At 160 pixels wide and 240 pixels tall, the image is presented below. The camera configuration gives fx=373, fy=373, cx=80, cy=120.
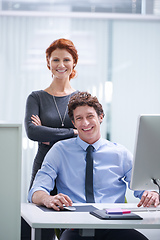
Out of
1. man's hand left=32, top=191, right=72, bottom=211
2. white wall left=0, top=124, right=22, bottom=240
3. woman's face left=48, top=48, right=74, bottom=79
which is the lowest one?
man's hand left=32, top=191, right=72, bottom=211

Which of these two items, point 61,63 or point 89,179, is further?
point 61,63

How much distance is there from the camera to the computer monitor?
1640 millimetres

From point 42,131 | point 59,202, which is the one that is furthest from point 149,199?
point 42,131

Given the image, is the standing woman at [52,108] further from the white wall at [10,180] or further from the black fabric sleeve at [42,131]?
the white wall at [10,180]

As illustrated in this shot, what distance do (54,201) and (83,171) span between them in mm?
426

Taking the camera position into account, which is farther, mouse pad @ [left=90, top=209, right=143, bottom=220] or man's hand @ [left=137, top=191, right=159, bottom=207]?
man's hand @ [left=137, top=191, right=159, bottom=207]

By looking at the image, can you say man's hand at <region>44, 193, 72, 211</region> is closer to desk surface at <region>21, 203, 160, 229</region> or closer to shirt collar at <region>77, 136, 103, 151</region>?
desk surface at <region>21, 203, 160, 229</region>

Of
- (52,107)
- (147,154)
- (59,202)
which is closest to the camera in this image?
(147,154)

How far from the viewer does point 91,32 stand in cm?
517

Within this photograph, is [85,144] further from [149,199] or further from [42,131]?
[149,199]

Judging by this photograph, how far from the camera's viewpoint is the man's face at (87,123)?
90.3 inches

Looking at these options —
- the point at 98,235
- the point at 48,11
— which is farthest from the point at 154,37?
the point at 98,235

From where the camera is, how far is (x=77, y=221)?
5.12 feet

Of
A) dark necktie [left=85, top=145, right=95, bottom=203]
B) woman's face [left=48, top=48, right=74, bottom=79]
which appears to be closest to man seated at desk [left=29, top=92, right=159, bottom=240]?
dark necktie [left=85, top=145, right=95, bottom=203]
